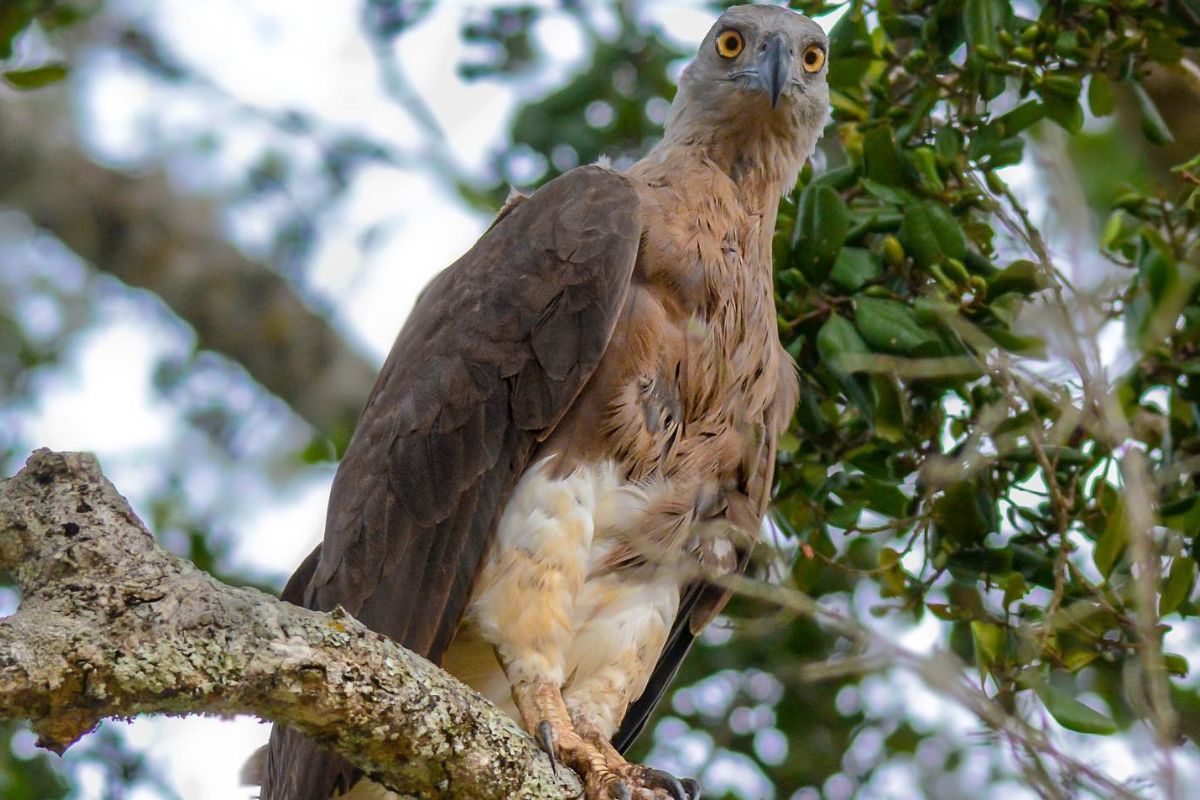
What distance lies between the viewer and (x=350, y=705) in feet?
8.95

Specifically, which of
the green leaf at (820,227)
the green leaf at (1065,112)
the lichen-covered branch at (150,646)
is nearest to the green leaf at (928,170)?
the green leaf at (820,227)

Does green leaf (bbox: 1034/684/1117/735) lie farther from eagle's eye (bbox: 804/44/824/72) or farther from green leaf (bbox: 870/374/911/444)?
eagle's eye (bbox: 804/44/824/72)

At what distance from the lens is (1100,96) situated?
3.97m

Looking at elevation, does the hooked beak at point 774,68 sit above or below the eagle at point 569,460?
above

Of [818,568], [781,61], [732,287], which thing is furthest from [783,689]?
[781,61]

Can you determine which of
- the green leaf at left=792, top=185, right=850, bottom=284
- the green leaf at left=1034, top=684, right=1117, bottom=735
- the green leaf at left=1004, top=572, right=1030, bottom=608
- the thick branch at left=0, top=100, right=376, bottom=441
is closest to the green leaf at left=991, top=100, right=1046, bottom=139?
the green leaf at left=792, top=185, right=850, bottom=284

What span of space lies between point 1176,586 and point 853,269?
108cm

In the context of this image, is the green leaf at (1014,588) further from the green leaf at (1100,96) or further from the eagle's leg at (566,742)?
the green leaf at (1100,96)

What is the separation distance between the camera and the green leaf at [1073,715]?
10.2ft

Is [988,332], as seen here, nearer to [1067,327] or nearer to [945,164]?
[945,164]

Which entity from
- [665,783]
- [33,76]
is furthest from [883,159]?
[33,76]

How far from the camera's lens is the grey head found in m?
4.65

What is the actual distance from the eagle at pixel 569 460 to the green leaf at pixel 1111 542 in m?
1.00

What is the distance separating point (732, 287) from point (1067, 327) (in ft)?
5.90
